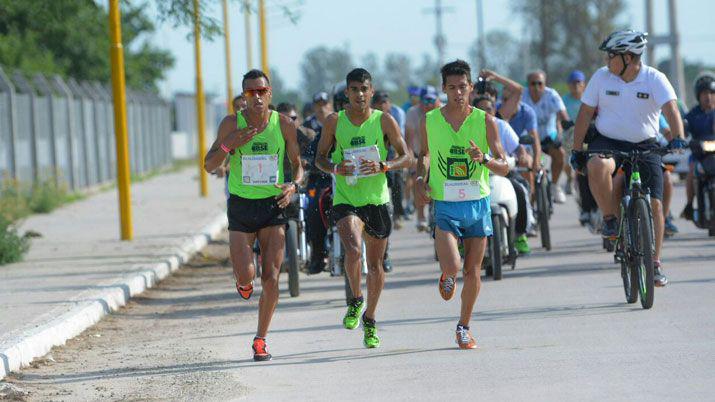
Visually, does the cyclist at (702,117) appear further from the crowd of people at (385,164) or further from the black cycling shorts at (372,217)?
the black cycling shorts at (372,217)

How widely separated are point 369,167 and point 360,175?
0.35ft

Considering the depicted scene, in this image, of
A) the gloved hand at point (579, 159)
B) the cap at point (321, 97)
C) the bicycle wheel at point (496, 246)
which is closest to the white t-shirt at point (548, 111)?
the cap at point (321, 97)

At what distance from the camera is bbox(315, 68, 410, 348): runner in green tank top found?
415 inches

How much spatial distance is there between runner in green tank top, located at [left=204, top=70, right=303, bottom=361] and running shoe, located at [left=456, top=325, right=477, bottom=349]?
120cm

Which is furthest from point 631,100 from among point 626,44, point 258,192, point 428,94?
point 428,94

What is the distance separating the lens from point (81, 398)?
29.3 feet

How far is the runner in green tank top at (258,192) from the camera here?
33.3 ft

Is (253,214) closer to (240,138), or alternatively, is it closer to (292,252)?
(240,138)

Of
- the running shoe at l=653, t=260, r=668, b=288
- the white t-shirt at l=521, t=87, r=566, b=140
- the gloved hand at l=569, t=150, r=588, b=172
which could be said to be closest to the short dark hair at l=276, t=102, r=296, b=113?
the white t-shirt at l=521, t=87, r=566, b=140

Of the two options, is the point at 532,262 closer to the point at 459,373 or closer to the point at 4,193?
the point at 459,373

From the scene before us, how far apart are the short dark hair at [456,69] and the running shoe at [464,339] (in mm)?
1587

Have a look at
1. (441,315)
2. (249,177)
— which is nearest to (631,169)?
(441,315)

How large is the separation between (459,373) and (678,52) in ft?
87.7

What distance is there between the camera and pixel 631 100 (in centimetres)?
1209
